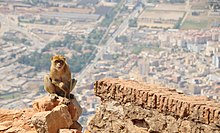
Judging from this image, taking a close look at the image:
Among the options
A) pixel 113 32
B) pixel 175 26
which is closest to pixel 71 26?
pixel 113 32

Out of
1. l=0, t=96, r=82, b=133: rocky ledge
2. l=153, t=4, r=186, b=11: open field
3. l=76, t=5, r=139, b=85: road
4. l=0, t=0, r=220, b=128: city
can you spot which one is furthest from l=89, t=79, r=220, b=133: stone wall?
l=153, t=4, r=186, b=11: open field

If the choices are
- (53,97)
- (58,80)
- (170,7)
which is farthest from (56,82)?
(170,7)

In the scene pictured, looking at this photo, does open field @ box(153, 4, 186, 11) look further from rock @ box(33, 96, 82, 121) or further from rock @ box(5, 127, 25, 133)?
rock @ box(5, 127, 25, 133)

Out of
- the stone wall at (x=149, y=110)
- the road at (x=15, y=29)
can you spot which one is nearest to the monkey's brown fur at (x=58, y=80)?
the stone wall at (x=149, y=110)

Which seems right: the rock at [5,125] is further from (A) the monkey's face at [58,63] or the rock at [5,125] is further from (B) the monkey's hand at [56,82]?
(A) the monkey's face at [58,63]

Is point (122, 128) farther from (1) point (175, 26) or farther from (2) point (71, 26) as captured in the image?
(2) point (71, 26)

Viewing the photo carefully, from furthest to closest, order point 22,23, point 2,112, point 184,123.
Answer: point 22,23, point 2,112, point 184,123

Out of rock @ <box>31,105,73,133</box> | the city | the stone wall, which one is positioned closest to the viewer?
the stone wall

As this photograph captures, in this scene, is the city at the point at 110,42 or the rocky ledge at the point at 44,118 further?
the city at the point at 110,42
